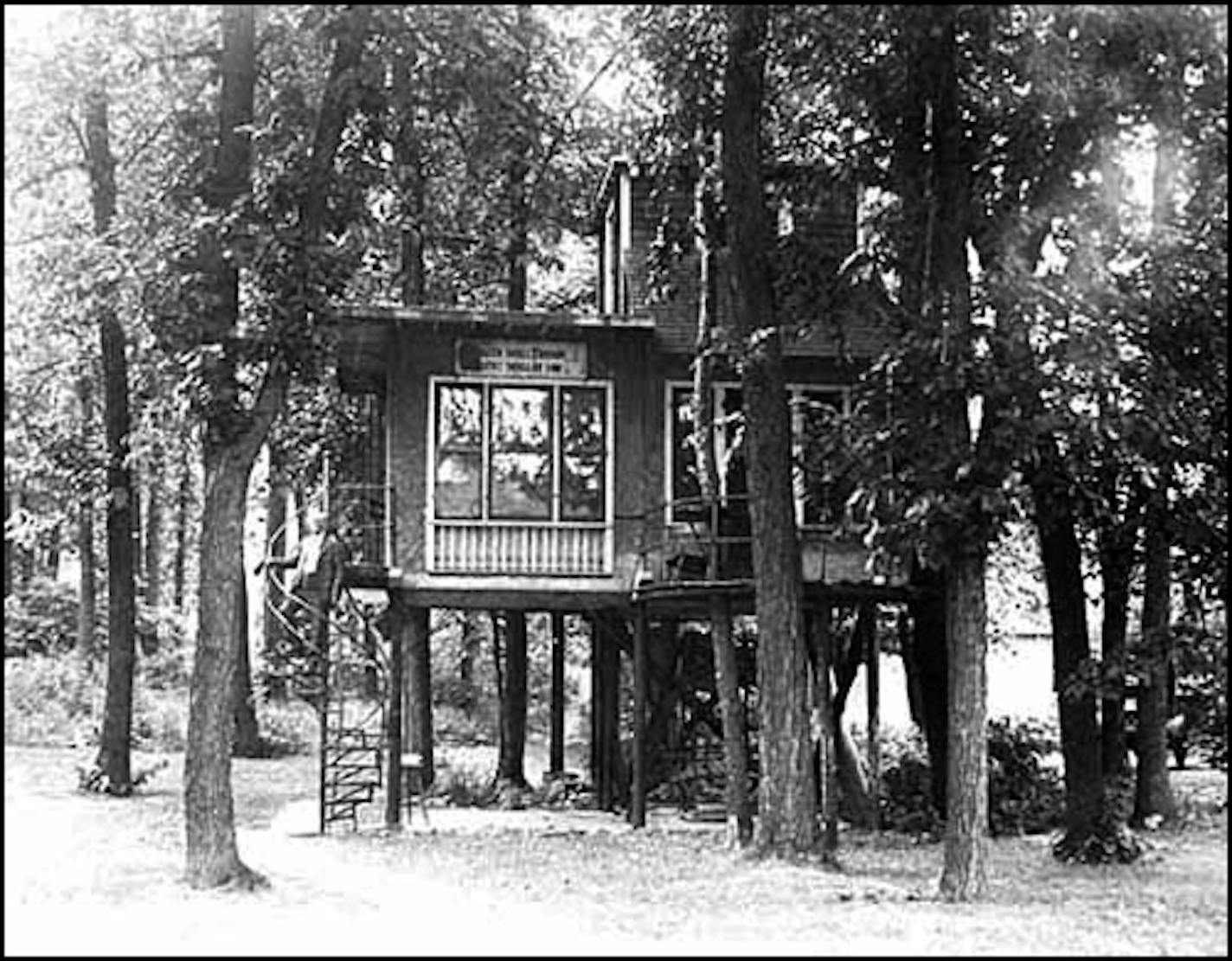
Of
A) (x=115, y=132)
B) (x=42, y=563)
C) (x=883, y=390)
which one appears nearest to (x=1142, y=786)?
(x=883, y=390)

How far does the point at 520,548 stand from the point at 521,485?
80 centimetres

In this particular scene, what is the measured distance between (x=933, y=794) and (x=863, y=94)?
10189 mm

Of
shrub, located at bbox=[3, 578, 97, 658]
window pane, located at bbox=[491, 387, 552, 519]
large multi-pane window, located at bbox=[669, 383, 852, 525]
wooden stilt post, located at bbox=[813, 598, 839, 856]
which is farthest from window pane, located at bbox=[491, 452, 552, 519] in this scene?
shrub, located at bbox=[3, 578, 97, 658]

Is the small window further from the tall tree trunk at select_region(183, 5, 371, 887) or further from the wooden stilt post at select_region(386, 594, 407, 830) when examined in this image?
the tall tree trunk at select_region(183, 5, 371, 887)

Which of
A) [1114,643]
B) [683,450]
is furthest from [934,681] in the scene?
[683,450]

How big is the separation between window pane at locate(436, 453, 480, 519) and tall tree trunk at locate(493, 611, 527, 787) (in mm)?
3960

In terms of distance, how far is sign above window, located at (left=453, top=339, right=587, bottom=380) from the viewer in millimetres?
21500

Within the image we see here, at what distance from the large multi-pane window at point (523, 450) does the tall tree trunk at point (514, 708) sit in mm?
3884

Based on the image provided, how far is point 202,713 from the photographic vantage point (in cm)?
1465

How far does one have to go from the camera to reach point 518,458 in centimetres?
2159

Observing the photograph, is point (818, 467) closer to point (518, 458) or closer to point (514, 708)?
point (518, 458)

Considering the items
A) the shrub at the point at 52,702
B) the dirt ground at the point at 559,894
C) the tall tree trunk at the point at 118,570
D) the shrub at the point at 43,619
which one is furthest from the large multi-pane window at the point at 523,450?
the shrub at the point at 43,619

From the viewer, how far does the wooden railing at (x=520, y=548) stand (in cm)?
2122

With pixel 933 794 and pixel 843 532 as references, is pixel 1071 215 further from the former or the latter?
pixel 933 794
